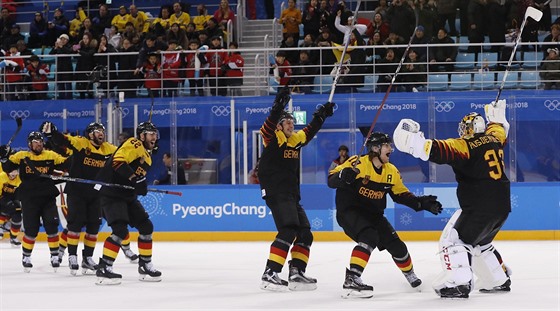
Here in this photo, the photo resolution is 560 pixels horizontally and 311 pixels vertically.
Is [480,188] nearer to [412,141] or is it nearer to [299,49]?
[412,141]

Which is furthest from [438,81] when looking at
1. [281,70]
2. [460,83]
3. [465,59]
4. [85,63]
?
[85,63]

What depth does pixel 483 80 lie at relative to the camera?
15414mm

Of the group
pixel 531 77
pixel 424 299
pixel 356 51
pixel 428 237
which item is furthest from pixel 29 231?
pixel 531 77

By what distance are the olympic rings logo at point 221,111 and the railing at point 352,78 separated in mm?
442

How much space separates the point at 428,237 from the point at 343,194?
632 centimetres

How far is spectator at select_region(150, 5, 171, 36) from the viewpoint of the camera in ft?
58.1

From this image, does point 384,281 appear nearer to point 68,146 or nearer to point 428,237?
point 68,146

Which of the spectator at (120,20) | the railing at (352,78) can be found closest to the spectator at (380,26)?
the railing at (352,78)

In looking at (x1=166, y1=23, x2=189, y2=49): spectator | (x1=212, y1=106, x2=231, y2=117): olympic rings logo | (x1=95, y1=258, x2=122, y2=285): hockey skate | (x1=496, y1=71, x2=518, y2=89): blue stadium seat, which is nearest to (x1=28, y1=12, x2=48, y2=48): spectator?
(x1=166, y1=23, x2=189, y2=49): spectator

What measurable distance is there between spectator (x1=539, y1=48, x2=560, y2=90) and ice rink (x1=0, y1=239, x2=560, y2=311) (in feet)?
9.72

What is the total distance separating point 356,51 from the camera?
15.9 metres

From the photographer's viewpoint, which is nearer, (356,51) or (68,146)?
(68,146)

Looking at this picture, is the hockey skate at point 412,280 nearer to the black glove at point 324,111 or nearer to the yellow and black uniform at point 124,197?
the black glove at point 324,111

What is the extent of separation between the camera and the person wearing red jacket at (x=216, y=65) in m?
16.3
